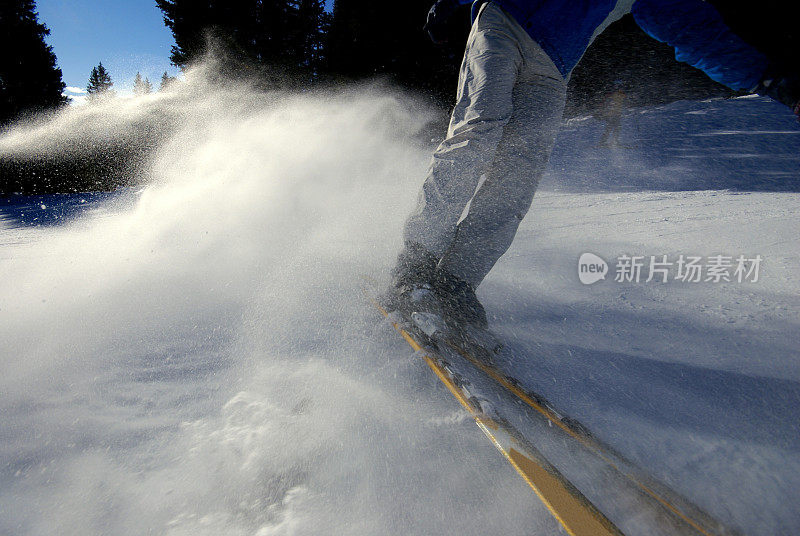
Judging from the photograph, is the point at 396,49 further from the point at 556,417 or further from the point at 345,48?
the point at 556,417

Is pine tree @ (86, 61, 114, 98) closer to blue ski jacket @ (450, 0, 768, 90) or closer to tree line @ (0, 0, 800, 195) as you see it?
tree line @ (0, 0, 800, 195)

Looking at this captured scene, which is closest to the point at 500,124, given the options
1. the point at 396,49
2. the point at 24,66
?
the point at 396,49

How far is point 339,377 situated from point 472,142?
948mm

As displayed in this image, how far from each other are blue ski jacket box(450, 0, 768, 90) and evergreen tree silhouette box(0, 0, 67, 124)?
2231 centimetres

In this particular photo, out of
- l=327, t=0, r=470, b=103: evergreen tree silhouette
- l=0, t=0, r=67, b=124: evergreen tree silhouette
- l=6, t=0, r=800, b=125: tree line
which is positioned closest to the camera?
l=6, t=0, r=800, b=125: tree line

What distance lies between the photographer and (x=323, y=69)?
1444 cm

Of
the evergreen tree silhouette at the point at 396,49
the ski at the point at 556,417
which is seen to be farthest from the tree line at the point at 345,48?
the ski at the point at 556,417

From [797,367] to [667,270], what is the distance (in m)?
0.79

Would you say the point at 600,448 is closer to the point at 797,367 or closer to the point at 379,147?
the point at 797,367

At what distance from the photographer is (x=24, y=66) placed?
54.1 ft

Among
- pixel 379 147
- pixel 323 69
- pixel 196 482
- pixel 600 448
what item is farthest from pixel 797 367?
pixel 323 69

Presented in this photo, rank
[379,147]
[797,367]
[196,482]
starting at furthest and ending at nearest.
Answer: [379,147], [797,367], [196,482]

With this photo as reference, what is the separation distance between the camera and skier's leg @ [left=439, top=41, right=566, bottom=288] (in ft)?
4.86

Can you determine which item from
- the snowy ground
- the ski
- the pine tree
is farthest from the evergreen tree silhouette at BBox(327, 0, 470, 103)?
the pine tree
